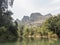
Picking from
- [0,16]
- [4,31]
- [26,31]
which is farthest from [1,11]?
[26,31]

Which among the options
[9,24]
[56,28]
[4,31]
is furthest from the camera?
[56,28]

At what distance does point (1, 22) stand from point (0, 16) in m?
1.37

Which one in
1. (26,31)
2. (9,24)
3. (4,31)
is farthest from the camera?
(26,31)

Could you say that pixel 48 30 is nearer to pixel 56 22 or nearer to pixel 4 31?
pixel 56 22

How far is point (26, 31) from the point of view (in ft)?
263

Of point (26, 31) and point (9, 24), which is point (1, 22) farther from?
point (26, 31)

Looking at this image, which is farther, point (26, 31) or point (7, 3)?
point (26, 31)

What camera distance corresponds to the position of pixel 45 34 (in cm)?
6812

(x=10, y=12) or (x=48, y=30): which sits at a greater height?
(x=10, y=12)

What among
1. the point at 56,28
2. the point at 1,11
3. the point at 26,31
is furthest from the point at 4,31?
the point at 26,31

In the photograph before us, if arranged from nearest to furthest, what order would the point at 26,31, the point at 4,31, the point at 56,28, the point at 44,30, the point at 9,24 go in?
the point at 4,31 < the point at 9,24 < the point at 56,28 < the point at 44,30 < the point at 26,31

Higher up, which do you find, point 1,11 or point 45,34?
point 1,11

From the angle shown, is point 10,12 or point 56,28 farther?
point 56,28

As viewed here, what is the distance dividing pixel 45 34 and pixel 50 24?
5.31 m
